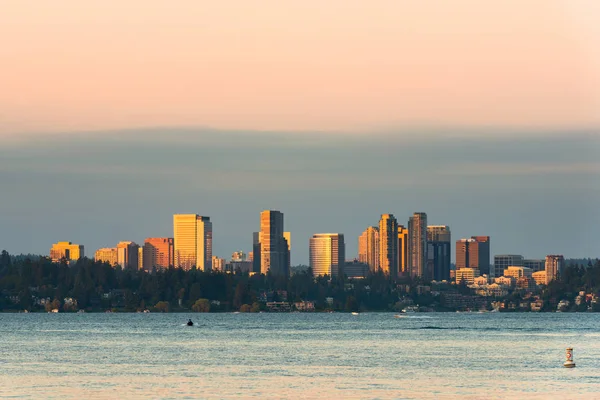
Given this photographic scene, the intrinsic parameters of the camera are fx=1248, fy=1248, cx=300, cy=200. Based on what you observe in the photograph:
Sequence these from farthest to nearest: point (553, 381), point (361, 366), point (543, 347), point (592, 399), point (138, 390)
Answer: point (543, 347) < point (361, 366) < point (553, 381) < point (138, 390) < point (592, 399)

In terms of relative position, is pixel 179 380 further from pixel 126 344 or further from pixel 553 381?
pixel 126 344

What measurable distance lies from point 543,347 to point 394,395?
78.4 metres

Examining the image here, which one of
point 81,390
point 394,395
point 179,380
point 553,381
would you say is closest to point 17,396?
point 81,390

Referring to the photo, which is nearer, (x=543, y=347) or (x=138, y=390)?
(x=138, y=390)

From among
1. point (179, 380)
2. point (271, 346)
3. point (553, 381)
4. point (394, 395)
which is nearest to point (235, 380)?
point (179, 380)

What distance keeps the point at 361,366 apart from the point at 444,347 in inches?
1797

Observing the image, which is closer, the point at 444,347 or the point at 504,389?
the point at 504,389

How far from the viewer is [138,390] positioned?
95500 millimetres

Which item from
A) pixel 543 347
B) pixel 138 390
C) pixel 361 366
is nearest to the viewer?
pixel 138 390

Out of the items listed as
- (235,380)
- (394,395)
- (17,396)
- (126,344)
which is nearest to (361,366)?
(235,380)

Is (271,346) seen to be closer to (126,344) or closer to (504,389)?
(126,344)

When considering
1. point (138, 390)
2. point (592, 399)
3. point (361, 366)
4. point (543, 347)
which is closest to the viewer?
point (592, 399)

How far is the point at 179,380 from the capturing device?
10475 centimetres

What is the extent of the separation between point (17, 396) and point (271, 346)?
8346 cm
